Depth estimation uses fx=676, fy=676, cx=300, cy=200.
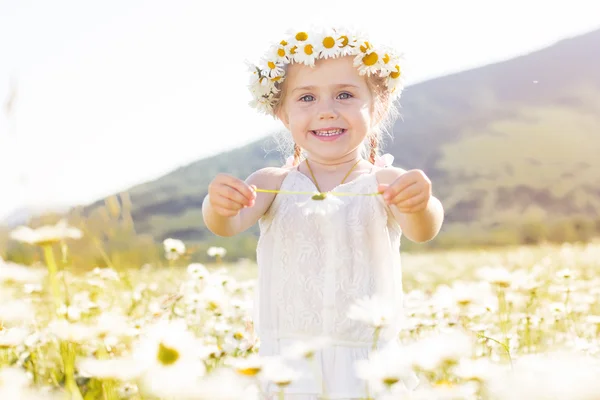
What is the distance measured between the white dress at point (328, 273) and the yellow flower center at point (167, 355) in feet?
4.64

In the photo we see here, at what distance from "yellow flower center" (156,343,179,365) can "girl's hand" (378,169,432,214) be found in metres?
1.10

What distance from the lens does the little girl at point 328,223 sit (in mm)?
2551

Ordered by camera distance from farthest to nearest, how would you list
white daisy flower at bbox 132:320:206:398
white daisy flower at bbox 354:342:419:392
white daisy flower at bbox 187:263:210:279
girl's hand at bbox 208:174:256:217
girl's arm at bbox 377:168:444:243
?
white daisy flower at bbox 187:263:210:279 < girl's arm at bbox 377:168:444:243 < girl's hand at bbox 208:174:256:217 < white daisy flower at bbox 354:342:419:392 < white daisy flower at bbox 132:320:206:398

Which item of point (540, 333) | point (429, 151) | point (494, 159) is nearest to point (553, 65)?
point (429, 151)

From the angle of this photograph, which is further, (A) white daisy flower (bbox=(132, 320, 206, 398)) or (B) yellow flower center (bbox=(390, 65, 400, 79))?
(B) yellow flower center (bbox=(390, 65, 400, 79))

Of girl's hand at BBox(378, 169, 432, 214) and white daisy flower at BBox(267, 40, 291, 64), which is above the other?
white daisy flower at BBox(267, 40, 291, 64)

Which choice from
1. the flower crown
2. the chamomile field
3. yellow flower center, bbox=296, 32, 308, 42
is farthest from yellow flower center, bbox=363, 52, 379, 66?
the chamomile field

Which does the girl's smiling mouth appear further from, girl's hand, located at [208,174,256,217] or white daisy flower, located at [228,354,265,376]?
white daisy flower, located at [228,354,265,376]

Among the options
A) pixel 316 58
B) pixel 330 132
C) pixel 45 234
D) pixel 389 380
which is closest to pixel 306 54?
pixel 316 58

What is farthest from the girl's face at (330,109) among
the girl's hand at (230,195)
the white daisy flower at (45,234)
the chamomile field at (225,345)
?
the white daisy flower at (45,234)

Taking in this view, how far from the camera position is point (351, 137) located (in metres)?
2.67

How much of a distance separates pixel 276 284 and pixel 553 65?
134 feet

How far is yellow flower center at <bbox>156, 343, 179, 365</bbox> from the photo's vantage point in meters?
1.15

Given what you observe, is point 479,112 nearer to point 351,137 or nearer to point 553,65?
point 553,65
